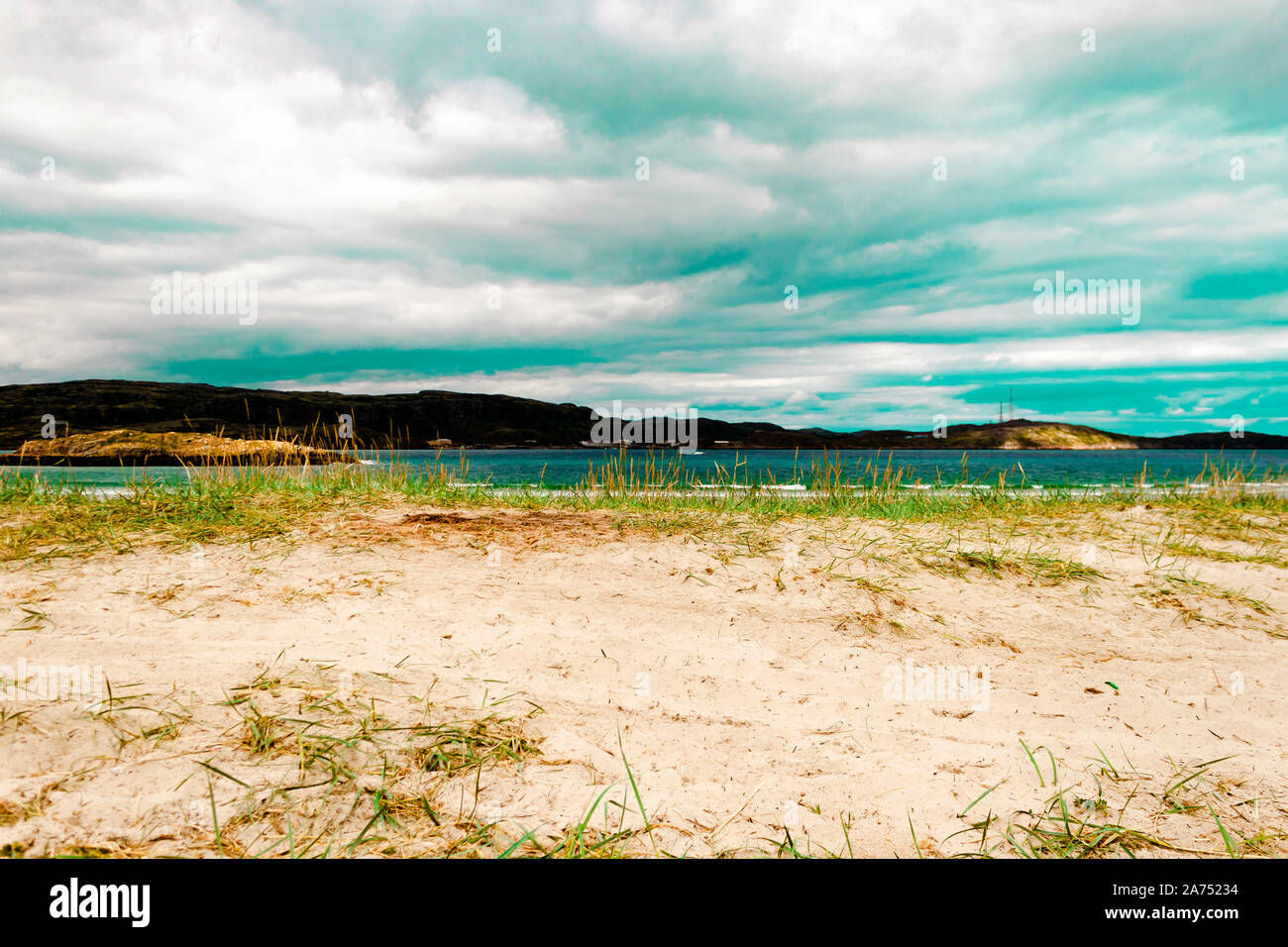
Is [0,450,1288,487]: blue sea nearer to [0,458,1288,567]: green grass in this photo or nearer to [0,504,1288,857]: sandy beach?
[0,458,1288,567]: green grass

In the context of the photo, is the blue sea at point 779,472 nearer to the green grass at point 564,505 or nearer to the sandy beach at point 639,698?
the green grass at point 564,505

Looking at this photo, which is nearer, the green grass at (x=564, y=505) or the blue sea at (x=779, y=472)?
the green grass at (x=564, y=505)

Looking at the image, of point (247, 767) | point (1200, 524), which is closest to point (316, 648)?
point (247, 767)

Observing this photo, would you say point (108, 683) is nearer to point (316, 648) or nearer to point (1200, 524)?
point (316, 648)

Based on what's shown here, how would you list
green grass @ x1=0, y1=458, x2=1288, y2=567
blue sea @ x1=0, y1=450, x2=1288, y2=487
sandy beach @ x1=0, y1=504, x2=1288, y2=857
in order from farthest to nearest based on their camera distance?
blue sea @ x1=0, y1=450, x2=1288, y2=487 < green grass @ x1=0, y1=458, x2=1288, y2=567 < sandy beach @ x1=0, y1=504, x2=1288, y2=857

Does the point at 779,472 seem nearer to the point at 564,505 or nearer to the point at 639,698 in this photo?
the point at 564,505

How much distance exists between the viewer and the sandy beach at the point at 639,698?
2512 mm

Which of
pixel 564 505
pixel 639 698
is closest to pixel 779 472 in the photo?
pixel 564 505

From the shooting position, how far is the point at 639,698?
12.1 feet

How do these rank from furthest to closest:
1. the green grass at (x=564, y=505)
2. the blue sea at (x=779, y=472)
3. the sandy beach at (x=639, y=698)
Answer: the blue sea at (x=779, y=472)
the green grass at (x=564, y=505)
the sandy beach at (x=639, y=698)

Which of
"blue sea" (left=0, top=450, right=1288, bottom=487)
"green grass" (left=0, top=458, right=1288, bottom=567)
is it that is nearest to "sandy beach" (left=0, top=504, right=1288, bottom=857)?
"green grass" (left=0, top=458, right=1288, bottom=567)

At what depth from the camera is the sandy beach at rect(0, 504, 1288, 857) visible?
2512mm

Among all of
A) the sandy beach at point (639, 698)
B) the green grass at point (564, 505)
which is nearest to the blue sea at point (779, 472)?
the green grass at point (564, 505)

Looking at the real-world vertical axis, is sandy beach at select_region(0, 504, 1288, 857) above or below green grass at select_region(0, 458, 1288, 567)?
below
